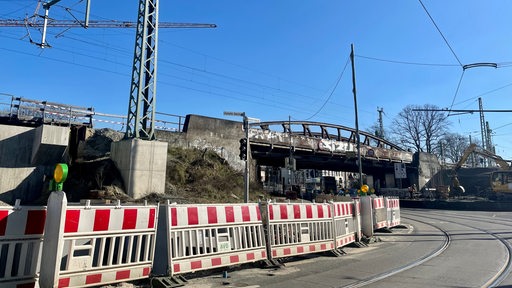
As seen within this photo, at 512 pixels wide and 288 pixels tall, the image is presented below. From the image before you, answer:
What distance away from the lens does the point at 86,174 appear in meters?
19.0

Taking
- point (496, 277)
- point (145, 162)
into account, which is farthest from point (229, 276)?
point (145, 162)

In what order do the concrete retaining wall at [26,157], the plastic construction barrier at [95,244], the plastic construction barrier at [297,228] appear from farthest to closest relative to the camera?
1. the concrete retaining wall at [26,157]
2. the plastic construction barrier at [297,228]
3. the plastic construction barrier at [95,244]

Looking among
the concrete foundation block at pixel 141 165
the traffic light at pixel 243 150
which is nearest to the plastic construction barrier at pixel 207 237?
the traffic light at pixel 243 150

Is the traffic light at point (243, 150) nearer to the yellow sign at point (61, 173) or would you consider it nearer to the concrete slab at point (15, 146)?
the yellow sign at point (61, 173)

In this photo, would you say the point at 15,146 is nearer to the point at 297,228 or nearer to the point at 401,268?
the point at 297,228

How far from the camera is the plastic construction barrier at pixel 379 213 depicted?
51.7ft

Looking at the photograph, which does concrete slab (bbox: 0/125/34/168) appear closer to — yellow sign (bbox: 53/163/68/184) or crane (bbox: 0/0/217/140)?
crane (bbox: 0/0/217/140)

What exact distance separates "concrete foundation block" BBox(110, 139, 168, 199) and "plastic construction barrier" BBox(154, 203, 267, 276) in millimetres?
10450

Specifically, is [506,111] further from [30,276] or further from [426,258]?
[30,276]

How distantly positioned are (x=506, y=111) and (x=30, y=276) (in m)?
19.9

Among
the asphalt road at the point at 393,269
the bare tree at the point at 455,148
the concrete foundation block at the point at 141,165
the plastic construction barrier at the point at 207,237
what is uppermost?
the bare tree at the point at 455,148

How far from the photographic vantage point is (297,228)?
964 centimetres

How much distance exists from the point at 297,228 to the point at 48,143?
48.9 ft

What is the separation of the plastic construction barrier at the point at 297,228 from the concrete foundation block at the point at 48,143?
14.4 meters
